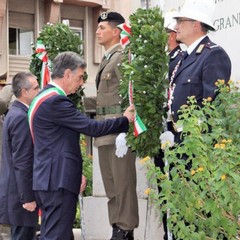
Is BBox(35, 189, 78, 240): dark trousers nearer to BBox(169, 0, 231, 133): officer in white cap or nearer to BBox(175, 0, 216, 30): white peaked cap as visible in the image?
BBox(169, 0, 231, 133): officer in white cap

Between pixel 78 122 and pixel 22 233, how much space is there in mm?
1267

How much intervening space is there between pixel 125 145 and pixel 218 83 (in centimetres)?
104

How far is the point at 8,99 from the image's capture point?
8156mm

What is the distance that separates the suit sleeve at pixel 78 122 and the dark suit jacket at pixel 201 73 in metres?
0.41

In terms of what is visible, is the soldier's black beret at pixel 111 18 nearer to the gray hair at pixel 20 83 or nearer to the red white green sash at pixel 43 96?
the gray hair at pixel 20 83

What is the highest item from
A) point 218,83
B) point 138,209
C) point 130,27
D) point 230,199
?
point 130,27

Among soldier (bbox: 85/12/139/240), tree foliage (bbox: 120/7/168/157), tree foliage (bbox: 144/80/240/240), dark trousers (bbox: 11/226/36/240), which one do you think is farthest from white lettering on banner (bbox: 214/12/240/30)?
dark trousers (bbox: 11/226/36/240)

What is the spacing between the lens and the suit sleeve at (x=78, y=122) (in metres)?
5.13

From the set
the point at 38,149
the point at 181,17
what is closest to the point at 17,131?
the point at 38,149

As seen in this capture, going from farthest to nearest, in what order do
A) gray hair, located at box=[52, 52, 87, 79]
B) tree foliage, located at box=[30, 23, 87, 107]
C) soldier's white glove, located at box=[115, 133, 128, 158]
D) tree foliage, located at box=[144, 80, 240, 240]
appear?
1. tree foliage, located at box=[30, 23, 87, 107]
2. soldier's white glove, located at box=[115, 133, 128, 158]
3. gray hair, located at box=[52, 52, 87, 79]
4. tree foliage, located at box=[144, 80, 240, 240]

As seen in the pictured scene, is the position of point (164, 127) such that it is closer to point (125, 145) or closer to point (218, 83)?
point (125, 145)

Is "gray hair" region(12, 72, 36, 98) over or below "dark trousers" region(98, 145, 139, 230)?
over

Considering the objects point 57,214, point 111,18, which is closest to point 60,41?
point 111,18

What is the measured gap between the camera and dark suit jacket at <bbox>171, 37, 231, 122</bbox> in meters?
5.10
